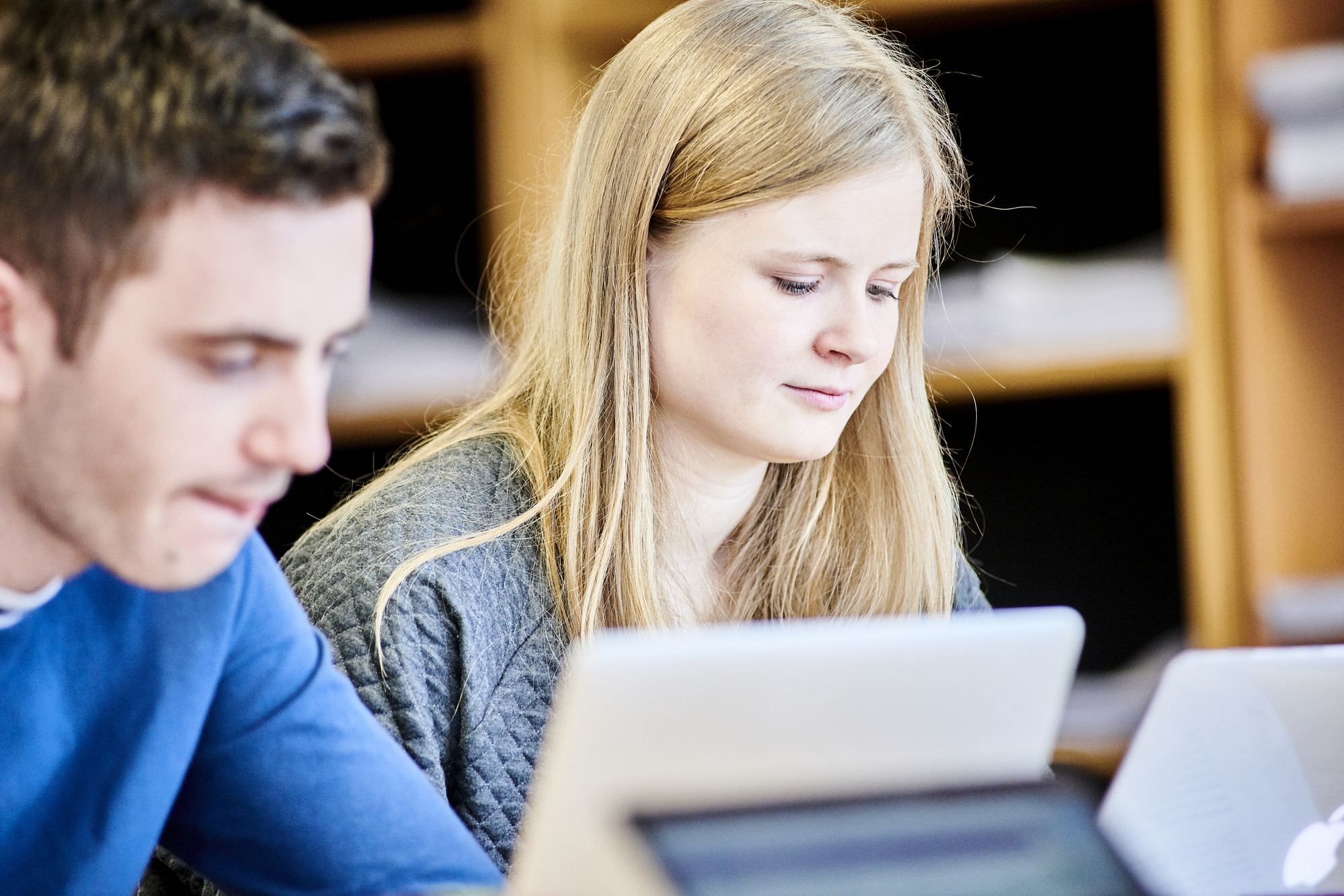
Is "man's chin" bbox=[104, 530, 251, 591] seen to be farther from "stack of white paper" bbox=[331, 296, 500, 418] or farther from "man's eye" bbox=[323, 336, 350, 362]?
"stack of white paper" bbox=[331, 296, 500, 418]

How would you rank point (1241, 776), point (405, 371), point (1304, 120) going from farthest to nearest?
point (405, 371)
point (1304, 120)
point (1241, 776)

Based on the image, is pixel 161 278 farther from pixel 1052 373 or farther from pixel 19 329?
pixel 1052 373

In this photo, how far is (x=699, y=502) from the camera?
1233 mm

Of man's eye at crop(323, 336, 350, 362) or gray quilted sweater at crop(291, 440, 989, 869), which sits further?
gray quilted sweater at crop(291, 440, 989, 869)

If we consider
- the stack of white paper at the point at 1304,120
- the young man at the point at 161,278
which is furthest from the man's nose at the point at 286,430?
the stack of white paper at the point at 1304,120

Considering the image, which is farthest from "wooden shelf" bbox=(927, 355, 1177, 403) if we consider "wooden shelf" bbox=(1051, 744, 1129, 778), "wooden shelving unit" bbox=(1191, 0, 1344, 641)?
"wooden shelf" bbox=(1051, 744, 1129, 778)

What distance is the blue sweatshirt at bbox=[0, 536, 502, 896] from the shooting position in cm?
78

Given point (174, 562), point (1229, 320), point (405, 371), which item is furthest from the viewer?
point (405, 371)

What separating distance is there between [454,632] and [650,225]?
14.4 inches

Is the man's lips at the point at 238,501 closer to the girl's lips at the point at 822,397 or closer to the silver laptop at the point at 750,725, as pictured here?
the silver laptop at the point at 750,725

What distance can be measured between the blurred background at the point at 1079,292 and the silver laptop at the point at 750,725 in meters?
1.13

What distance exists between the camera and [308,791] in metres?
0.82

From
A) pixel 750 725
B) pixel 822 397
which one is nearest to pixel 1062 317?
pixel 822 397

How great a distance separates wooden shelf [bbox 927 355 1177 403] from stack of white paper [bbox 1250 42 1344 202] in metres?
0.26
